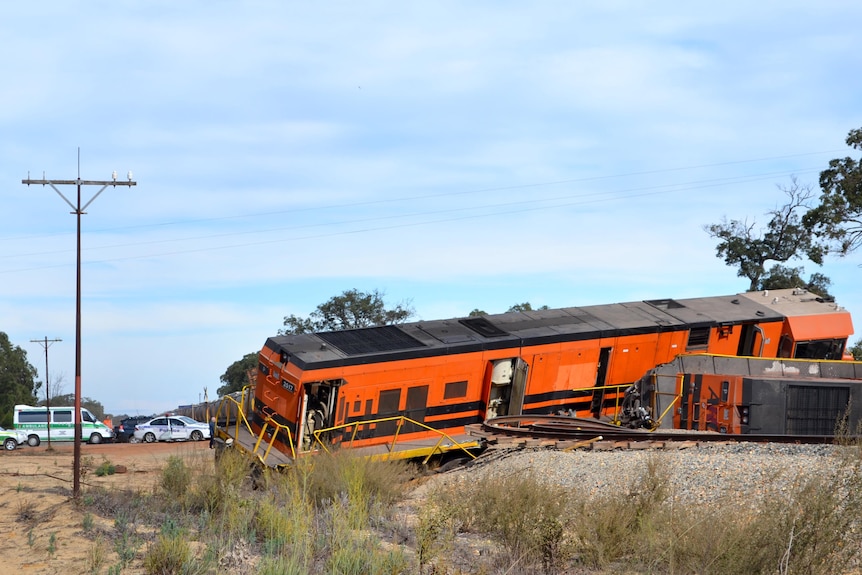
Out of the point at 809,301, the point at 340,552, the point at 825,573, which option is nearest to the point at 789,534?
the point at 825,573

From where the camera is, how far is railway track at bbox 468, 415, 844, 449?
1915cm

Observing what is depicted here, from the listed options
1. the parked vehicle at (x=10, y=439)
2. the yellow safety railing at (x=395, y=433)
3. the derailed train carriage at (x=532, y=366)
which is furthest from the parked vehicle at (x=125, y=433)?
the yellow safety railing at (x=395, y=433)

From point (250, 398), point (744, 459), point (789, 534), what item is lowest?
point (250, 398)

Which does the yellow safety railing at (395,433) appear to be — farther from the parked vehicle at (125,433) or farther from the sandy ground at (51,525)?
the parked vehicle at (125,433)

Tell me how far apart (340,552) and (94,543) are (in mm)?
4367

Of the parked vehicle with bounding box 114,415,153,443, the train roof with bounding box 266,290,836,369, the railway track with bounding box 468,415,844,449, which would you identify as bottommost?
the parked vehicle with bounding box 114,415,153,443

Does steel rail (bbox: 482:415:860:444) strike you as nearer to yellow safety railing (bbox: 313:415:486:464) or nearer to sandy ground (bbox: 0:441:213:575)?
yellow safety railing (bbox: 313:415:486:464)

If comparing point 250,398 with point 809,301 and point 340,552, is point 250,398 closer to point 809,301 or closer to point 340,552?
point 340,552

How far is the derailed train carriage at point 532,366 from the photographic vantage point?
19.8 meters

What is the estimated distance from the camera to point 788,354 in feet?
80.5

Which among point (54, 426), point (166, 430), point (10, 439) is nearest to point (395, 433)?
point (166, 430)

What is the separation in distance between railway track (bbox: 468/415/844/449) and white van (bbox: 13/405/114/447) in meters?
29.8

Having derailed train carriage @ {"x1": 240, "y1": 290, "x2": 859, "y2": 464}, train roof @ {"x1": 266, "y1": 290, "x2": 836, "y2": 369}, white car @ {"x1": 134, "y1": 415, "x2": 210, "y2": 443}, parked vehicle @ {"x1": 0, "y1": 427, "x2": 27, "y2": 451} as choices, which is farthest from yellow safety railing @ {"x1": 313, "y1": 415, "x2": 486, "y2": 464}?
parked vehicle @ {"x1": 0, "y1": 427, "x2": 27, "y2": 451}

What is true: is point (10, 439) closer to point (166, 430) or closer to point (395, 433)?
point (166, 430)
